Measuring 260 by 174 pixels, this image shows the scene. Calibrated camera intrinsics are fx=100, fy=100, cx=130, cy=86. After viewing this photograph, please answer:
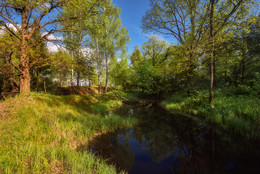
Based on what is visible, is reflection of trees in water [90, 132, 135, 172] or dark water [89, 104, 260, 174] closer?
dark water [89, 104, 260, 174]

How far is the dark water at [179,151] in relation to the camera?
320 centimetres

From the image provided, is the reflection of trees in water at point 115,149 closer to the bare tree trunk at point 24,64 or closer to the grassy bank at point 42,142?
the grassy bank at point 42,142

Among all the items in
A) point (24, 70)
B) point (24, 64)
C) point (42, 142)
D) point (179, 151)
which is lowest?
point (179, 151)

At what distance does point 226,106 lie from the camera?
297 inches

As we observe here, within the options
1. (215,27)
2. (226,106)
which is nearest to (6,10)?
(215,27)

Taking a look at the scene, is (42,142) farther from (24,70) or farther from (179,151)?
(24,70)

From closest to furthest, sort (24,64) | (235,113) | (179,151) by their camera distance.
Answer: (179,151), (235,113), (24,64)

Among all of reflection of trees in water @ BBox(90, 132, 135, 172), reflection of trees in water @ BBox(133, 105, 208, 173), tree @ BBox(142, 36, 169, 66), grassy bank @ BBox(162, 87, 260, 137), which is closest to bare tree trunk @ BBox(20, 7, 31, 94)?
reflection of trees in water @ BBox(90, 132, 135, 172)

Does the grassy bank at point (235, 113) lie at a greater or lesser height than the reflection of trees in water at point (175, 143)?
greater

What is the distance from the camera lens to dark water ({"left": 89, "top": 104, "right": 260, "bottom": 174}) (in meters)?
3.20

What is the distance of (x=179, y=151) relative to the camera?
4148mm

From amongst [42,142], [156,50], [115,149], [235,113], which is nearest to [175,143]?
[115,149]

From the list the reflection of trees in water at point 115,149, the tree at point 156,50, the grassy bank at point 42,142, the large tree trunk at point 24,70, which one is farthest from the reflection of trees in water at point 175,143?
the tree at point 156,50

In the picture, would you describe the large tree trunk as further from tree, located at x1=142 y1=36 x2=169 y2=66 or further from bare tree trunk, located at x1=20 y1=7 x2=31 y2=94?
tree, located at x1=142 y1=36 x2=169 y2=66
